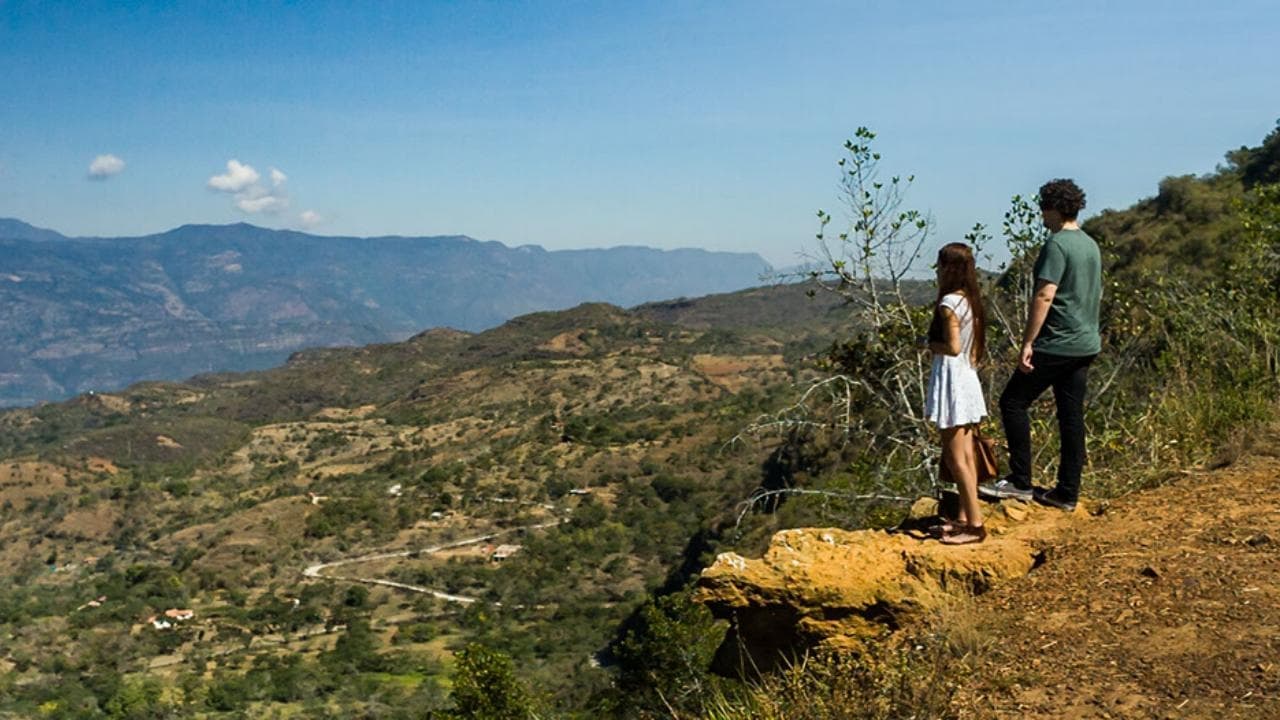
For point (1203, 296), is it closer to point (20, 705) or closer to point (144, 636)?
point (20, 705)

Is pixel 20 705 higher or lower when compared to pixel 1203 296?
lower

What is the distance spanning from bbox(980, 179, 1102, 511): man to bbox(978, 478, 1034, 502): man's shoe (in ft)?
0.46

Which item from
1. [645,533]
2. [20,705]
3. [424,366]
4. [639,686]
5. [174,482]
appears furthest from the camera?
[424,366]

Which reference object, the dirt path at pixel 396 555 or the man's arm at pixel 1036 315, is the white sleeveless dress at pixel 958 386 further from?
the dirt path at pixel 396 555

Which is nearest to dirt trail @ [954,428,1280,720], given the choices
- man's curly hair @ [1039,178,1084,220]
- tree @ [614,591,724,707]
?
man's curly hair @ [1039,178,1084,220]

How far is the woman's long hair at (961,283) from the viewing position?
4.73 metres

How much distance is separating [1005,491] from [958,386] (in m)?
0.88

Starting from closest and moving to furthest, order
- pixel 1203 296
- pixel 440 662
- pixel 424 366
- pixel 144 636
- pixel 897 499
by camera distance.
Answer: pixel 897 499
pixel 1203 296
pixel 440 662
pixel 144 636
pixel 424 366

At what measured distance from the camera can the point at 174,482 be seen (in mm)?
73062

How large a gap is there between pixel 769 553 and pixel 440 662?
3839 cm

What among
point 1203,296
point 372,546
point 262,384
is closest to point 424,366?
point 262,384

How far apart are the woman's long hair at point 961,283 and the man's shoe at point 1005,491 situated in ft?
2.95

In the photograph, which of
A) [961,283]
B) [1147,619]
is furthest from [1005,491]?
[1147,619]

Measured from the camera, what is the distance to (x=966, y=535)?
4766 mm
